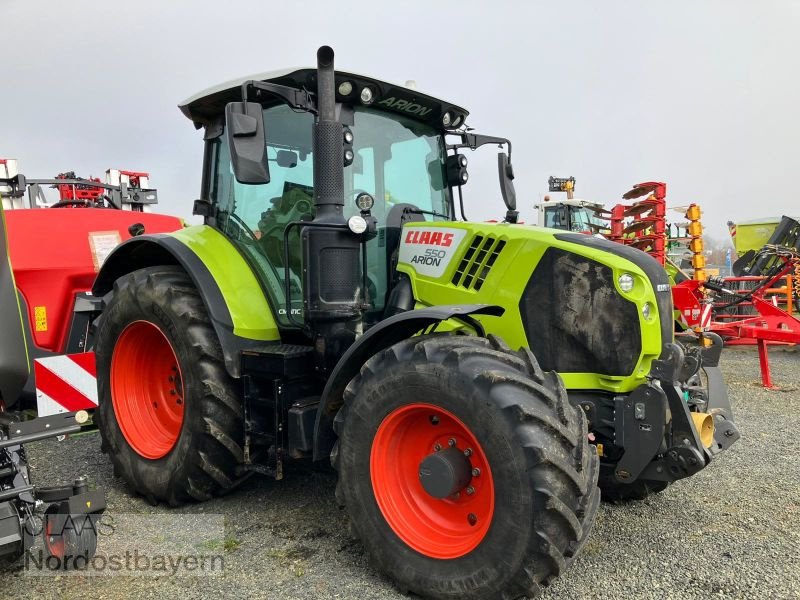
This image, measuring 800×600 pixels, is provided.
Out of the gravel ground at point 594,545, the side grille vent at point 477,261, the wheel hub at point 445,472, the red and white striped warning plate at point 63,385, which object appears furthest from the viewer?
the side grille vent at point 477,261

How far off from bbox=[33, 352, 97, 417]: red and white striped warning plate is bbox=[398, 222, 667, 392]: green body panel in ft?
5.62

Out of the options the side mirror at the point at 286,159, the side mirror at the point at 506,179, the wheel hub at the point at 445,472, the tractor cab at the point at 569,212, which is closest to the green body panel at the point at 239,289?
the side mirror at the point at 286,159

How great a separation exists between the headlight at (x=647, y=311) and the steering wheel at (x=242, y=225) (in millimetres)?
2195

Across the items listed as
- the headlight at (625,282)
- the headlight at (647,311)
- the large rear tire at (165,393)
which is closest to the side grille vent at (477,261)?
the headlight at (625,282)

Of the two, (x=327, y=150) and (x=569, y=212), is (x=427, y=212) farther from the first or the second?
(x=569, y=212)

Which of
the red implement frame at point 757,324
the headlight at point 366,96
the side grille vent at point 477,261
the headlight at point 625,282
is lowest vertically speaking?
the red implement frame at point 757,324

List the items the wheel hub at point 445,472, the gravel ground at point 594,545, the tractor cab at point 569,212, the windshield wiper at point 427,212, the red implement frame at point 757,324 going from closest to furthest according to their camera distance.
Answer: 1. the wheel hub at point 445,472
2. the gravel ground at point 594,545
3. the windshield wiper at point 427,212
4. the red implement frame at point 757,324
5. the tractor cab at point 569,212

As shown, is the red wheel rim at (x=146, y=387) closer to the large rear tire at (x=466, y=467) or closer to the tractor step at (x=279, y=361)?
the tractor step at (x=279, y=361)

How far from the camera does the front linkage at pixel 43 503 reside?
2504mm

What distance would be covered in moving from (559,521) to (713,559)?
3.86ft

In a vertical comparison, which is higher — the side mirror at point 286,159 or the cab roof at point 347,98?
the cab roof at point 347,98

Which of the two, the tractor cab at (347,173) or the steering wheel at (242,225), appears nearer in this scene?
the tractor cab at (347,173)

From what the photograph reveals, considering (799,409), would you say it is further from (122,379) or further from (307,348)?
(122,379)

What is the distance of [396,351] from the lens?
287 centimetres
